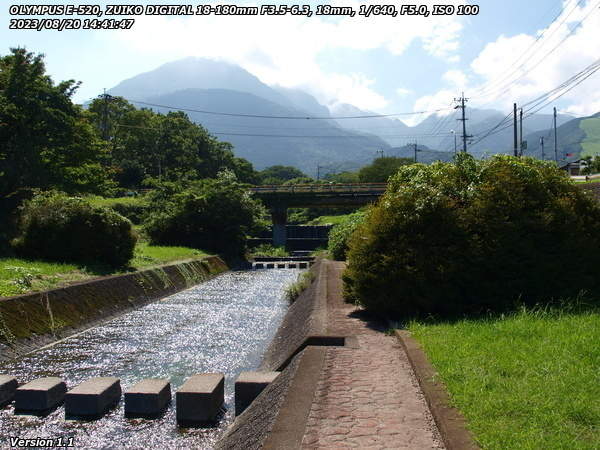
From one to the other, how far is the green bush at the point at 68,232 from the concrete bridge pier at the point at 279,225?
35.7m

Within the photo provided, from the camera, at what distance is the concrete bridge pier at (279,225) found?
55469mm

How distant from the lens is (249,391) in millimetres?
7953

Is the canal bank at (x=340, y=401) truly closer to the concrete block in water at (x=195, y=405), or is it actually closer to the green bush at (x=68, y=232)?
the concrete block in water at (x=195, y=405)

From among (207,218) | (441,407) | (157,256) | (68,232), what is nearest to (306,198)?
(207,218)

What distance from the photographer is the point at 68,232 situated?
18.6 meters

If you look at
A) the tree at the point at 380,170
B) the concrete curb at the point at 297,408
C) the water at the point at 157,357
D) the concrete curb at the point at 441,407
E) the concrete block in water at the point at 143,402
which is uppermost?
the tree at the point at 380,170

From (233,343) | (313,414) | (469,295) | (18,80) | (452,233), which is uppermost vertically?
(18,80)

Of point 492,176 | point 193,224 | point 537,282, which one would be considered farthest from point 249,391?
point 193,224

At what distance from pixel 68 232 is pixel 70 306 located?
5.44m

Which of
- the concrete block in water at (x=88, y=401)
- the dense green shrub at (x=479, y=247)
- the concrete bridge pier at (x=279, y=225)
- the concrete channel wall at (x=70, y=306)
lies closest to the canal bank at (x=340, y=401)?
the dense green shrub at (x=479, y=247)

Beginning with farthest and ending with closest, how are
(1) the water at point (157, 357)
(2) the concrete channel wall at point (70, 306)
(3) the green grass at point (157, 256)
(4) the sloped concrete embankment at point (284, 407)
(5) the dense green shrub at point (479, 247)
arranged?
(3) the green grass at point (157, 256) → (2) the concrete channel wall at point (70, 306) → (5) the dense green shrub at point (479, 247) → (1) the water at point (157, 357) → (4) the sloped concrete embankment at point (284, 407)

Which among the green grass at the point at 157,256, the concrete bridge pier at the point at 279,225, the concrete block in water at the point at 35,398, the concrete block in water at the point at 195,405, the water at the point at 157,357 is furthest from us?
the concrete bridge pier at the point at 279,225

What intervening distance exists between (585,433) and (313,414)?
8.10 ft

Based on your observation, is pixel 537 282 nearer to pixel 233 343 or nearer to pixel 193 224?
pixel 233 343
